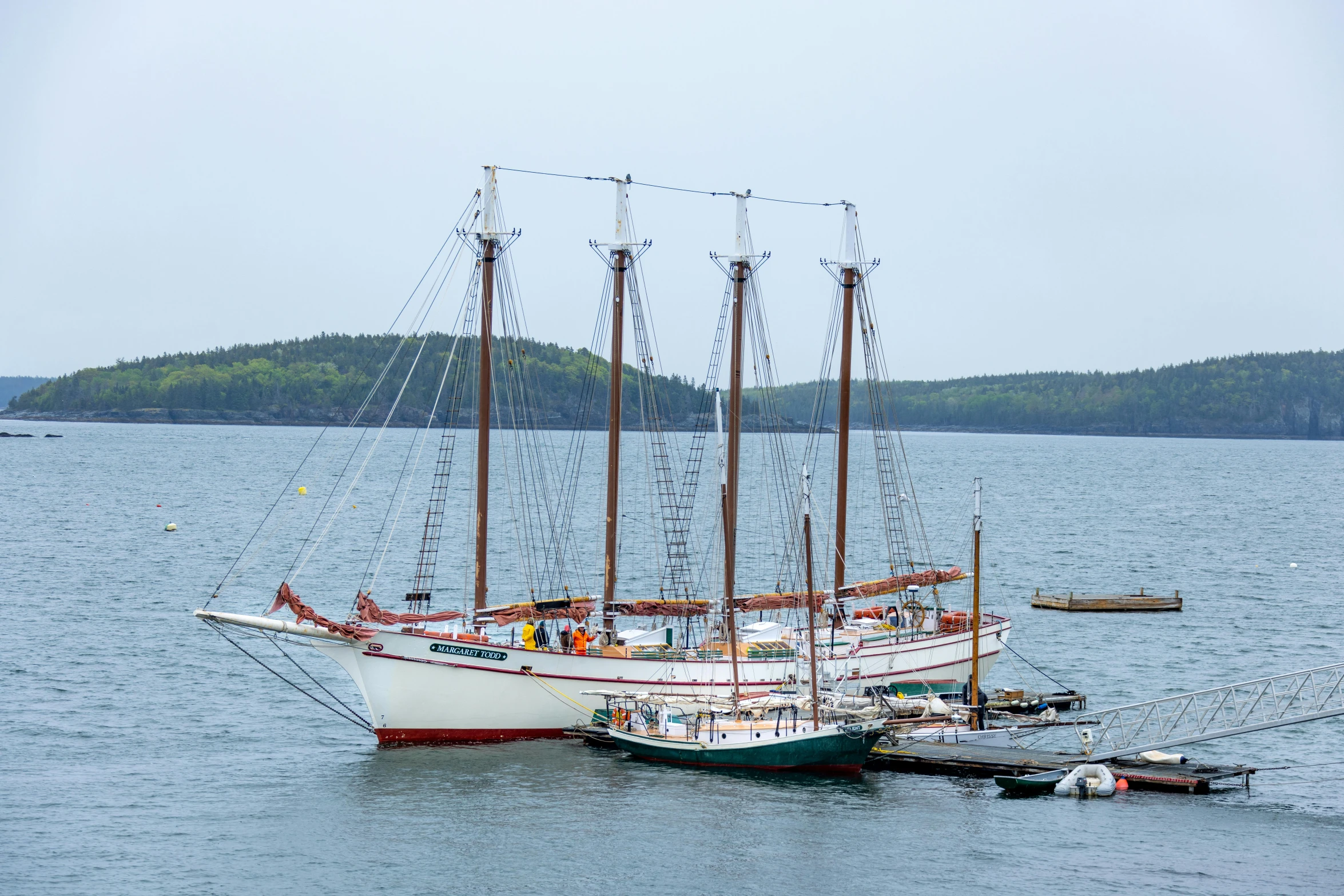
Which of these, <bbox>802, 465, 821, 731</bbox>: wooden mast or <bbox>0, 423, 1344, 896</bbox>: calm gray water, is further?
<bbox>802, 465, 821, 731</bbox>: wooden mast

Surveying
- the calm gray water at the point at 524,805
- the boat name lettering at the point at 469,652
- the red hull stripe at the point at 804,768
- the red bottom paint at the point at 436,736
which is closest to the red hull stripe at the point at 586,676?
the boat name lettering at the point at 469,652

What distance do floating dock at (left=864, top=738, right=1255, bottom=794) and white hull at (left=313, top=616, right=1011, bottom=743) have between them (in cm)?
451

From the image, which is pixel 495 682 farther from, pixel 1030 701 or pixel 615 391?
pixel 1030 701

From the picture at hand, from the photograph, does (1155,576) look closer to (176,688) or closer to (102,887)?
(176,688)

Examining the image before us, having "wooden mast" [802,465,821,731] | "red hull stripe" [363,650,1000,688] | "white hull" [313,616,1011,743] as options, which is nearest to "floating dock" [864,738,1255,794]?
"wooden mast" [802,465,821,731]

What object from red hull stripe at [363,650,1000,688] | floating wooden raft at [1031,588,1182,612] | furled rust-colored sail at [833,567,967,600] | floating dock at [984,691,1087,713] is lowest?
floating dock at [984,691,1087,713]

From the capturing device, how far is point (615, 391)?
49.3 meters

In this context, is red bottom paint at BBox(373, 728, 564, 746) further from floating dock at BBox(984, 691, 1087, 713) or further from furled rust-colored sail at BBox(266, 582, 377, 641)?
floating dock at BBox(984, 691, 1087, 713)

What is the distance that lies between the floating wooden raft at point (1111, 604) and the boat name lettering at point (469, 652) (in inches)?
1716

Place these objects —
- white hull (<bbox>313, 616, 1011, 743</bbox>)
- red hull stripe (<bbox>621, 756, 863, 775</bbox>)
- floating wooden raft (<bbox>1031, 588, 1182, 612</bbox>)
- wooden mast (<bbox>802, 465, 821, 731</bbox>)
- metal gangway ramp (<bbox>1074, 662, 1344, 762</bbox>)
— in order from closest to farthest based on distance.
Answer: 1. wooden mast (<bbox>802, 465, 821, 731</bbox>)
2. metal gangway ramp (<bbox>1074, 662, 1344, 762</bbox>)
3. red hull stripe (<bbox>621, 756, 863, 775</bbox>)
4. white hull (<bbox>313, 616, 1011, 743</bbox>)
5. floating wooden raft (<bbox>1031, 588, 1182, 612</bbox>)

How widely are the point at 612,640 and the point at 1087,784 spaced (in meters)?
16.8

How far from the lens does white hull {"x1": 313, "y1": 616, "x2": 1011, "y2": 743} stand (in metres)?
43.2

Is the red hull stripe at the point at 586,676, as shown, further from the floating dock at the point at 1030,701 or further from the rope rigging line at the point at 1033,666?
the rope rigging line at the point at 1033,666

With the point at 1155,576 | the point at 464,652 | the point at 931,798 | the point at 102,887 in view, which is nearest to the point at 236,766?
the point at 464,652
